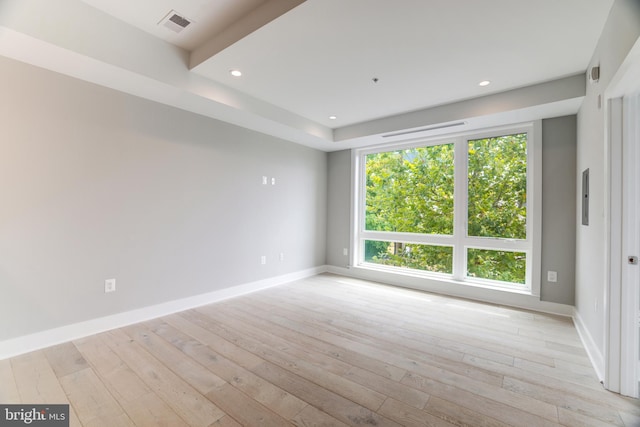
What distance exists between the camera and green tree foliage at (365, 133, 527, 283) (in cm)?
365

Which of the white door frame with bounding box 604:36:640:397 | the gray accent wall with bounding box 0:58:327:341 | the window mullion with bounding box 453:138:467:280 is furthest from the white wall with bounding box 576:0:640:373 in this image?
the gray accent wall with bounding box 0:58:327:341

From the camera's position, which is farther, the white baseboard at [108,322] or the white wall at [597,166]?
the white baseboard at [108,322]

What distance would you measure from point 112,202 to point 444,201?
426 cm

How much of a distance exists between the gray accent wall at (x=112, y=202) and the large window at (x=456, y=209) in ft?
6.86

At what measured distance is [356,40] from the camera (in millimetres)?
2209

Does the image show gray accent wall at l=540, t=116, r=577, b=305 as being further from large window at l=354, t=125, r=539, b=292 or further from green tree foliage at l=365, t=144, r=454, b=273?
green tree foliage at l=365, t=144, r=454, b=273

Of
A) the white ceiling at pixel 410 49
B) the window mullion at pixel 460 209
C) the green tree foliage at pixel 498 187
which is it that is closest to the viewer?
the white ceiling at pixel 410 49

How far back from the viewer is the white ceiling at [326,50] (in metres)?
1.91

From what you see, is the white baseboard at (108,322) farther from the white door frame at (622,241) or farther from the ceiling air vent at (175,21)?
the white door frame at (622,241)

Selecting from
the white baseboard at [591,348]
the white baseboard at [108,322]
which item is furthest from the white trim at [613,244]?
the white baseboard at [108,322]

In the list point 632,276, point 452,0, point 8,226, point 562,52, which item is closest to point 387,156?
point 562,52

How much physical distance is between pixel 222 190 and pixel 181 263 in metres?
1.06

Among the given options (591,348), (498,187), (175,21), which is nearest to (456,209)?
(498,187)

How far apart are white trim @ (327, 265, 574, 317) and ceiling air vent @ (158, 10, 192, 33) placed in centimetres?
417
